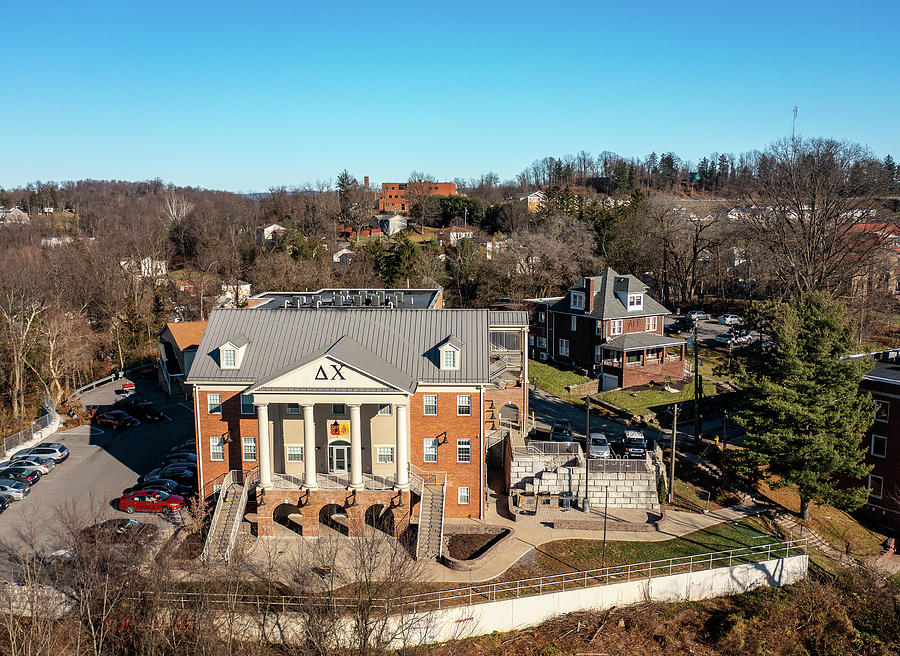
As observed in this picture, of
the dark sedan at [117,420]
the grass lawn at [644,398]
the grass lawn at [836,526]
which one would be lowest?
the grass lawn at [836,526]

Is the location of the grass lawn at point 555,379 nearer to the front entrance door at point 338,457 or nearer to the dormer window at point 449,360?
the dormer window at point 449,360

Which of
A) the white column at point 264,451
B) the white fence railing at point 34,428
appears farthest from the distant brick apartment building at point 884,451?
the white fence railing at point 34,428

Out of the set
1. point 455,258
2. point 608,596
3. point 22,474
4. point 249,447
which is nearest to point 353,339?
point 249,447

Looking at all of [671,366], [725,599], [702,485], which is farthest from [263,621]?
[671,366]

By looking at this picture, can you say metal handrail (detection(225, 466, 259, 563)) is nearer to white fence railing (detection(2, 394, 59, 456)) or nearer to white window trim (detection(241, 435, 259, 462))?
white window trim (detection(241, 435, 259, 462))

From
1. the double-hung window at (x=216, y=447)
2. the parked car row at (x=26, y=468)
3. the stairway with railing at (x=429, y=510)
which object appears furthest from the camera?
Result: the parked car row at (x=26, y=468)

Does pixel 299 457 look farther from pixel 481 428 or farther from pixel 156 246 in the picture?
pixel 156 246
